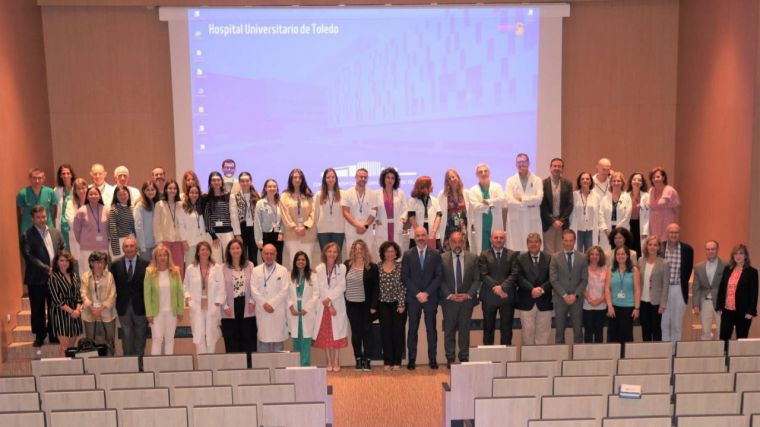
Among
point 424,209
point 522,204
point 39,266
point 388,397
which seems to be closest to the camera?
point 388,397

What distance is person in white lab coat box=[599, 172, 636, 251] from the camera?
10.0m

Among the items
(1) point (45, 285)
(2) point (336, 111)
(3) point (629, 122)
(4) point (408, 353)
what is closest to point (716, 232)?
(3) point (629, 122)

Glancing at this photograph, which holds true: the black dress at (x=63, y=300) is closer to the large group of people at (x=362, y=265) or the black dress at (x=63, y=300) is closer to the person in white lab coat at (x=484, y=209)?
the large group of people at (x=362, y=265)

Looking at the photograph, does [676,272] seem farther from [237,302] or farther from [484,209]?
[237,302]

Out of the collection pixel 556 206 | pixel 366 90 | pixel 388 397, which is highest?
pixel 366 90

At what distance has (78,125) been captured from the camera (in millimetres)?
11844

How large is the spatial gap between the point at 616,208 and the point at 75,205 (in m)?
6.40

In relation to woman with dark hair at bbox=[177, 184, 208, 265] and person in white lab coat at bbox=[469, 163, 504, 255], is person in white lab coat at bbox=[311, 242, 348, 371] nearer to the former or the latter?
woman with dark hair at bbox=[177, 184, 208, 265]

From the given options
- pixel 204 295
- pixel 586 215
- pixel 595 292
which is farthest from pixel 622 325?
pixel 204 295

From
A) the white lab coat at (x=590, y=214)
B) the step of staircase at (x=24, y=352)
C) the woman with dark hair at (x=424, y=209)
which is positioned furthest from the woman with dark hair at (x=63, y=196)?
the white lab coat at (x=590, y=214)

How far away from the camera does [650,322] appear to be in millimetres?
9281

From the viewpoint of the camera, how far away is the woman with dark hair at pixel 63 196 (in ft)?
33.3

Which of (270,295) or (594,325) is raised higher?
(270,295)

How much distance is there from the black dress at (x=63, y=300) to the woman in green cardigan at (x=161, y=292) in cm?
90
